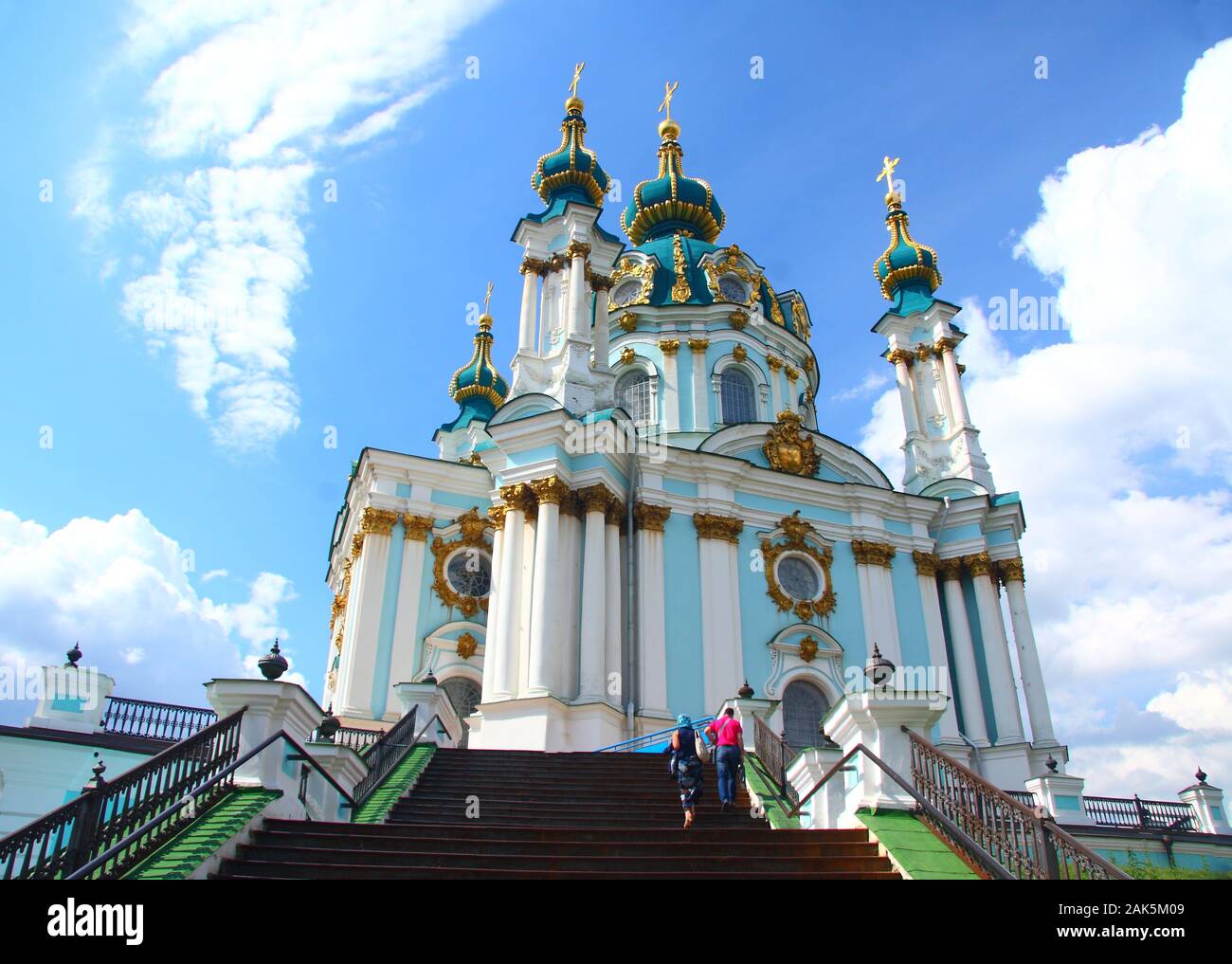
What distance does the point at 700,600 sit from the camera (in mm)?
22156

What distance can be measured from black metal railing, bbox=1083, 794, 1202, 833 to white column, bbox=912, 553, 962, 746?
3.32m

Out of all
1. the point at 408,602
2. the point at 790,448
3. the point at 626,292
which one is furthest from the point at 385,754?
the point at 626,292

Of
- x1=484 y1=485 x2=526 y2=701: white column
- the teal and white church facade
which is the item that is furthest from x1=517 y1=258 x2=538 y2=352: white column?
x1=484 y1=485 x2=526 y2=701: white column

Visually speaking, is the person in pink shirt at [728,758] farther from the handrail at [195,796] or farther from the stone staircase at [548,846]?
the handrail at [195,796]

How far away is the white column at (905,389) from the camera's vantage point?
2980 centimetres

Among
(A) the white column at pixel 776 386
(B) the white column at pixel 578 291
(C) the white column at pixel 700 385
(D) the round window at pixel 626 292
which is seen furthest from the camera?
(D) the round window at pixel 626 292

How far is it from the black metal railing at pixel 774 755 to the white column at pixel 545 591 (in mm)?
6145

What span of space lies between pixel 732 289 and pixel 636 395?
576 centimetres

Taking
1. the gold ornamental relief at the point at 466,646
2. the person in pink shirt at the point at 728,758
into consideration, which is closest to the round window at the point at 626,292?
the gold ornamental relief at the point at 466,646

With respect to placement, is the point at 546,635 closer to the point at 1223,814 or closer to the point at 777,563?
the point at 777,563

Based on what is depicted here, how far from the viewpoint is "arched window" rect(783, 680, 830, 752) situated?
73.4ft

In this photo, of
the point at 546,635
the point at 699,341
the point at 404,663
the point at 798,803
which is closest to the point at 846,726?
the point at 798,803

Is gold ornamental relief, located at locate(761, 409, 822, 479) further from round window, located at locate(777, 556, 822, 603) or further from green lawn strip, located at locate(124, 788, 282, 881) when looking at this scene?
A: green lawn strip, located at locate(124, 788, 282, 881)

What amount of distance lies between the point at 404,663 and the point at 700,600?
7487 millimetres
